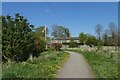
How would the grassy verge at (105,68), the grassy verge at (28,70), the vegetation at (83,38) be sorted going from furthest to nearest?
the vegetation at (83,38) < the grassy verge at (105,68) < the grassy verge at (28,70)

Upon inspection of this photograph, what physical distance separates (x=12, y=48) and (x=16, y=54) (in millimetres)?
789

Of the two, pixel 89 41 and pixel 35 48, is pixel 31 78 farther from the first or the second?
pixel 89 41

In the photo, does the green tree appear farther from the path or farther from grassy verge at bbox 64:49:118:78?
the path

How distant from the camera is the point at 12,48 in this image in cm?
2550

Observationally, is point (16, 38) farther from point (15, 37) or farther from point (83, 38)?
point (83, 38)

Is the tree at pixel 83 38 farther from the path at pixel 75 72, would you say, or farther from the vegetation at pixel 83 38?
the path at pixel 75 72

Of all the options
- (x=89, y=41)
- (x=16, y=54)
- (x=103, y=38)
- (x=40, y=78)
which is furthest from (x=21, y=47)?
(x=89, y=41)

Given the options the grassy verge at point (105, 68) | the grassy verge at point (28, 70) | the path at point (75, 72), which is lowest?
the path at point (75, 72)

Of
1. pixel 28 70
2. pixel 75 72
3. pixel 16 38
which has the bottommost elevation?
pixel 75 72

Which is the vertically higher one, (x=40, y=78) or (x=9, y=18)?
(x=9, y=18)

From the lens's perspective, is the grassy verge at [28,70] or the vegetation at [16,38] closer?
the grassy verge at [28,70]

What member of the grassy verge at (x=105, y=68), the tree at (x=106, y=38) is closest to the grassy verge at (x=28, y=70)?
the grassy verge at (x=105, y=68)

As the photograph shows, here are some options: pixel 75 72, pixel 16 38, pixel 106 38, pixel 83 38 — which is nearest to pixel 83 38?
pixel 83 38

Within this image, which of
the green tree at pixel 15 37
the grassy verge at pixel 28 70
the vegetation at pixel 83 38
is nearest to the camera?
the grassy verge at pixel 28 70
